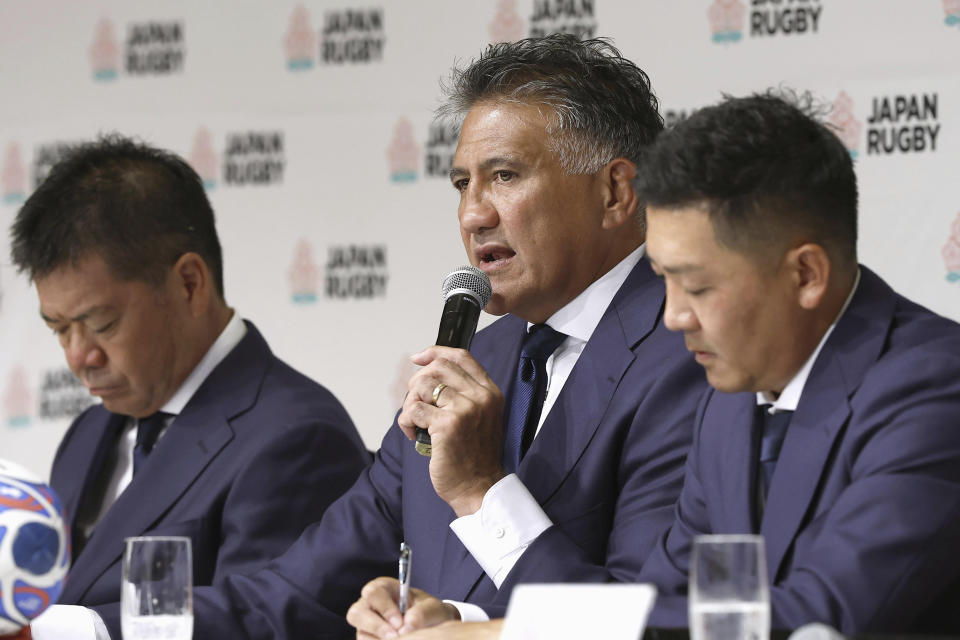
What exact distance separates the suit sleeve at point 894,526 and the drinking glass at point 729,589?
1.28ft

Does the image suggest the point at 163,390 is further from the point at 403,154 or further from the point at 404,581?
the point at 404,581

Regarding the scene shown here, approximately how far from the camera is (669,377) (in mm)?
2355

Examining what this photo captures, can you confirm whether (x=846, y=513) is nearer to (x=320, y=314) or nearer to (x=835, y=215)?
(x=835, y=215)

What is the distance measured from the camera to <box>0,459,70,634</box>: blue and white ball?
171 centimetres

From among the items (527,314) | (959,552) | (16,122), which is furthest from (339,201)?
(959,552)

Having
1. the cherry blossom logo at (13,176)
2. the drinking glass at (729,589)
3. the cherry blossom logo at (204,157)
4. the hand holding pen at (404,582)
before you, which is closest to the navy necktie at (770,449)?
the hand holding pen at (404,582)

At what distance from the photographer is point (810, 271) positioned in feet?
6.32

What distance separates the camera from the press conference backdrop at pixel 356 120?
320cm

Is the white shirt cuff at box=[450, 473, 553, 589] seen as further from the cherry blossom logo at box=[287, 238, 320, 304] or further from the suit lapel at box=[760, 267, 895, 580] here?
the cherry blossom logo at box=[287, 238, 320, 304]

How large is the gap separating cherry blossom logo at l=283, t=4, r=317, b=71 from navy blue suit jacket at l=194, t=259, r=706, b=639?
1.59 metres

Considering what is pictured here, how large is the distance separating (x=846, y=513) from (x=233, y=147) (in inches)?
108

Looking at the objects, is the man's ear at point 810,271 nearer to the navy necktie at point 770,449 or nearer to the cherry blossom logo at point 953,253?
the navy necktie at point 770,449

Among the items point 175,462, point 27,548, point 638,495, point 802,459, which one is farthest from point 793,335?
point 175,462

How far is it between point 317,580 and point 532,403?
1.77 feet
